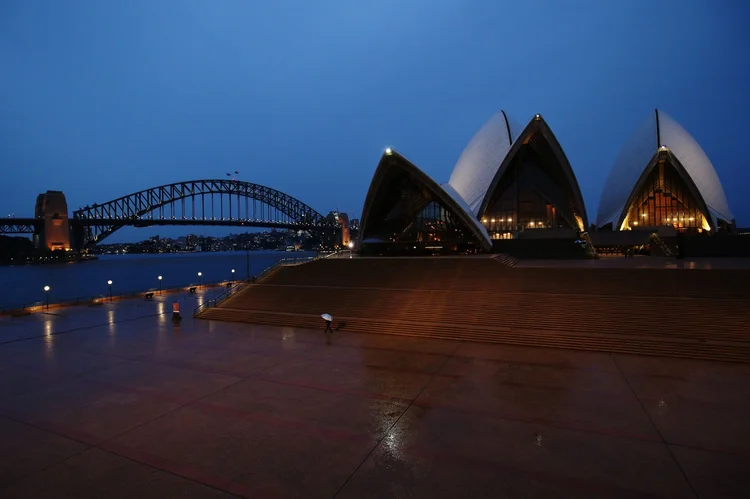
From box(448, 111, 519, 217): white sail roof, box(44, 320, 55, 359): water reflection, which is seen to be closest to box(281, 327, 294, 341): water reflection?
box(44, 320, 55, 359): water reflection

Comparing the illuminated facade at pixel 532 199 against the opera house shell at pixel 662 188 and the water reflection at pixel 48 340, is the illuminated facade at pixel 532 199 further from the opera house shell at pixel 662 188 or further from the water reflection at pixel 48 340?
the water reflection at pixel 48 340

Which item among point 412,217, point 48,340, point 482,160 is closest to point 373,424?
point 48,340

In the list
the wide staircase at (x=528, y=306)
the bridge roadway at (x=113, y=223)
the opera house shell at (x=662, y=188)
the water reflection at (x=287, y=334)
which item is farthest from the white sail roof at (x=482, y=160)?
the bridge roadway at (x=113, y=223)

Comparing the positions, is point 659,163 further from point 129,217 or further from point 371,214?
point 129,217

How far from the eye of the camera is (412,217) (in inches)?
1083

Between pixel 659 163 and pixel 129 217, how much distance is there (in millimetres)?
91619

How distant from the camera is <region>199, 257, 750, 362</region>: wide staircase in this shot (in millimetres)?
9750

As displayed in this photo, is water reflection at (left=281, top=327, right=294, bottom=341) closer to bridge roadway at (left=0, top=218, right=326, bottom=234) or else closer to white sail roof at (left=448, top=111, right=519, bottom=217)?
white sail roof at (left=448, top=111, right=519, bottom=217)

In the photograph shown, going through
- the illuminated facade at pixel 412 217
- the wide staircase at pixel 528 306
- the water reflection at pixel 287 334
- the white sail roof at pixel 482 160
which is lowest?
the water reflection at pixel 287 334

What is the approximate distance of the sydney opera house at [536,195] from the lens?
2695cm

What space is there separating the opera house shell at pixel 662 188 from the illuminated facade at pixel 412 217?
49.0 feet

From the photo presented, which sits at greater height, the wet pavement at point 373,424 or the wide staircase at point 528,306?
the wide staircase at point 528,306

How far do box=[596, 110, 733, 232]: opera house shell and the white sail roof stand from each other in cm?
987

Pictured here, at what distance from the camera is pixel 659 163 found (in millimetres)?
30812
